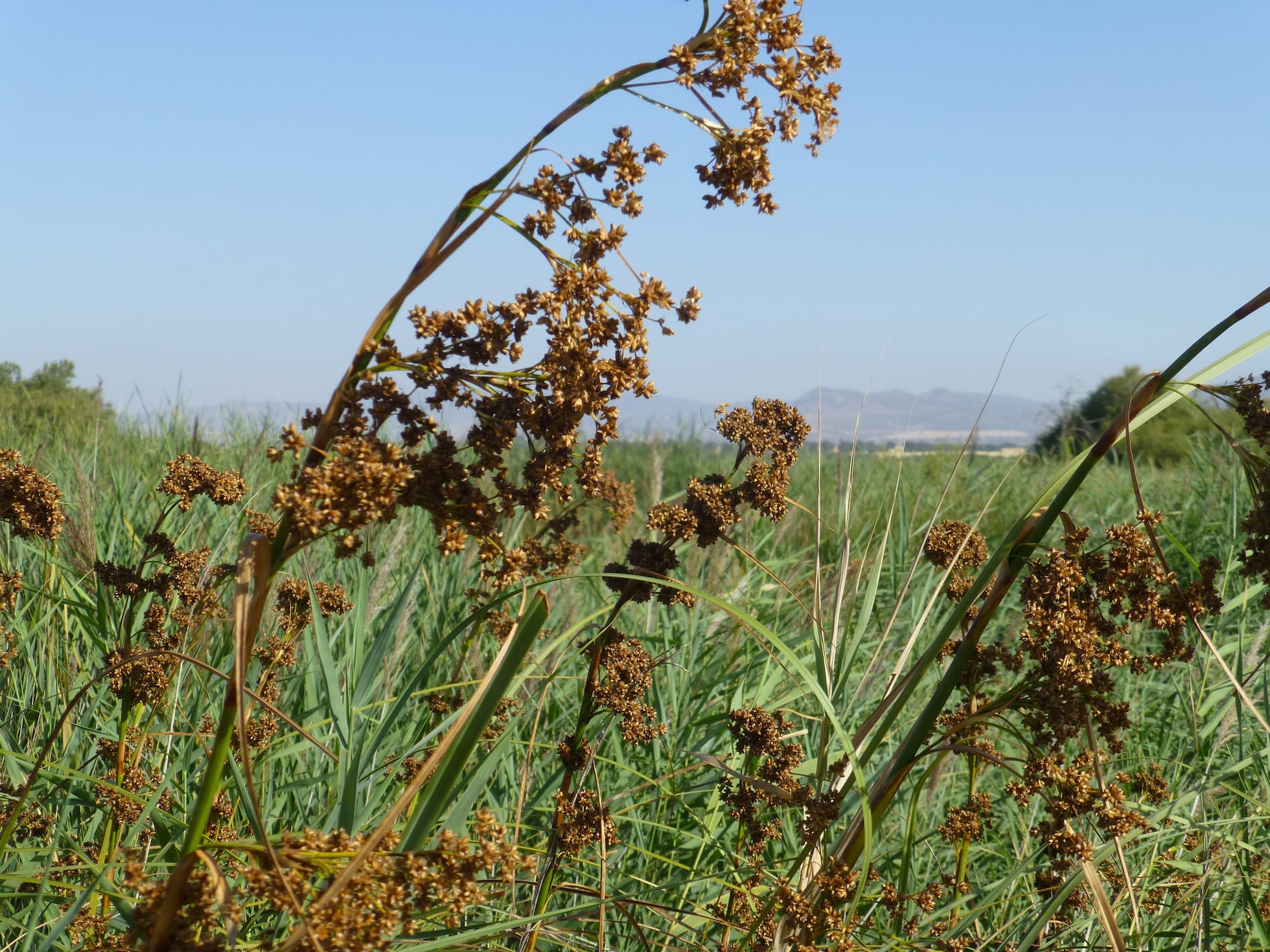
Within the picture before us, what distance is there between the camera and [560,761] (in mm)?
2785

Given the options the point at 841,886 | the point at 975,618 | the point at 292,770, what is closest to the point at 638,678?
the point at 841,886

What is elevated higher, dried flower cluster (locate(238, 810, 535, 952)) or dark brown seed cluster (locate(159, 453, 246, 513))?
dark brown seed cluster (locate(159, 453, 246, 513))

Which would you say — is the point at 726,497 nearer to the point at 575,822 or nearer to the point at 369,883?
the point at 575,822

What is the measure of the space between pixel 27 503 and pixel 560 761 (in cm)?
153

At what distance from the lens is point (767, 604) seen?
5.49 meters

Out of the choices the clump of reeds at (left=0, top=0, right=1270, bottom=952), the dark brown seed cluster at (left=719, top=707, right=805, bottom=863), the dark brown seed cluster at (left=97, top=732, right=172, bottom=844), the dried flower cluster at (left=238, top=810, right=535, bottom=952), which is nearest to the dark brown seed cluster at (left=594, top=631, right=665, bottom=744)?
the clump of reeds at (left=0, top=0, right=1270, bottom=952)

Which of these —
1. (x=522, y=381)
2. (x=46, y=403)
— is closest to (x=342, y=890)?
(x=522, y=381)

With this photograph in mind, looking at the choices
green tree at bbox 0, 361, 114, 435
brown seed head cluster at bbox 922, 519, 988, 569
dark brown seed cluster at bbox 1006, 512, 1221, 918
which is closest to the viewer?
dark brown seed cluster at bbox 1006, 512, 1221, 918

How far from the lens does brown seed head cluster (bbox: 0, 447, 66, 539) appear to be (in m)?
2.05

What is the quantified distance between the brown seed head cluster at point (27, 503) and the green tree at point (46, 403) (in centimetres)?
276

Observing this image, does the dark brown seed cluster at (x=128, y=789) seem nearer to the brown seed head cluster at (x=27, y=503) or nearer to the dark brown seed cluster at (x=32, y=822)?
the dark brown seed cluster at (x=32, y=822)

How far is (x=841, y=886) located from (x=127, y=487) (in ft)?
15.3

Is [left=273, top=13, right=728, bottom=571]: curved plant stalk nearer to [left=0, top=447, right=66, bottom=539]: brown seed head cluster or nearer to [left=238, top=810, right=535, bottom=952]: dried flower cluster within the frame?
[left=238, top=810, right=535, bottom=952]: dried flower cluster

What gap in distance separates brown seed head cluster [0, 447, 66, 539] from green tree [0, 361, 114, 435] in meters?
2.76
